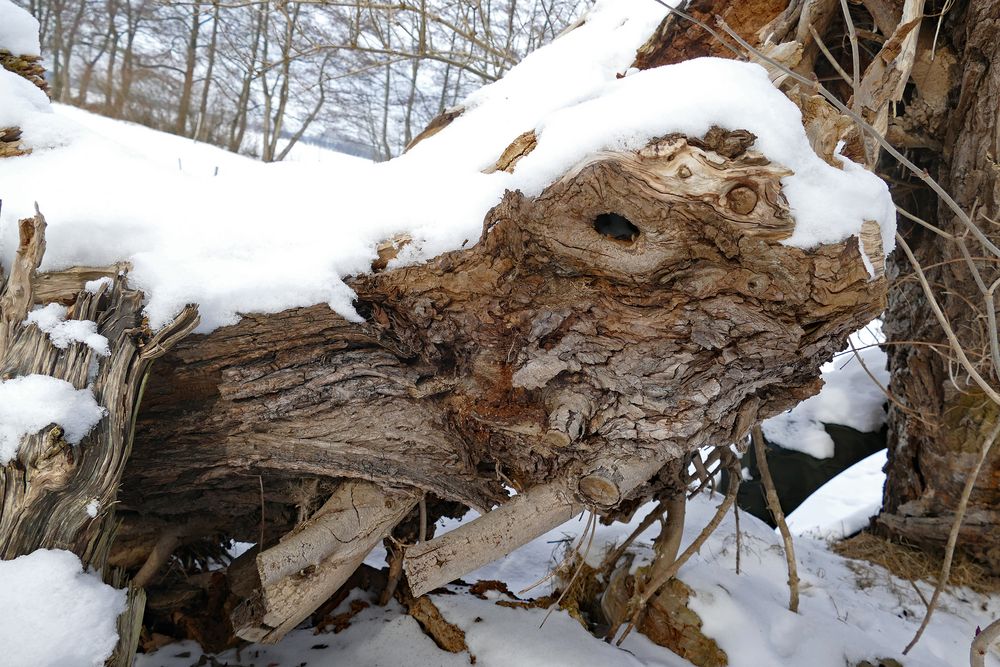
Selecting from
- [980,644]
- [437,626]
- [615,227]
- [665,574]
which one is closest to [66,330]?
[615,227]

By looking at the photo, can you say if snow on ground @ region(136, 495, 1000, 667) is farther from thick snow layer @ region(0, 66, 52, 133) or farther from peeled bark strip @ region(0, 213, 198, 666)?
thick snow layer @ region(0, 66, 52, 133)

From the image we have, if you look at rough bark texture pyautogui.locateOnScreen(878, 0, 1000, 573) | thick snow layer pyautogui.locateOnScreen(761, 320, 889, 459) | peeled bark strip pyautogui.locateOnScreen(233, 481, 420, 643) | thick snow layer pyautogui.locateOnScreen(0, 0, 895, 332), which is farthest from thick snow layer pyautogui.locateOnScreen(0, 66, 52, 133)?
thick snow layer pyautogui.locateOnScreen(761, 320, 889, 459)

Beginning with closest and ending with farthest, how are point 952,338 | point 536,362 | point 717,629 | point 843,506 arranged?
point 952,338
point 536,362
point 717,629
point 843,506

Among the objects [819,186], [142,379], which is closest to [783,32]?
[819,186]

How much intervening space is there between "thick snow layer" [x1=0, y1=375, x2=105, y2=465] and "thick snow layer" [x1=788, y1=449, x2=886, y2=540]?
3.89 m

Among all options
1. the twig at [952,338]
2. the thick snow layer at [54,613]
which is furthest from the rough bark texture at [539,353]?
the thick snow layer at [54,613]

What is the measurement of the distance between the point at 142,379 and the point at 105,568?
474mm

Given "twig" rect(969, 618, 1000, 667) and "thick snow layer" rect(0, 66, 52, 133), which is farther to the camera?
"thick snow layer" rect(0, 66, 52, 133)

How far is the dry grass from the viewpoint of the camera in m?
A: 2.79

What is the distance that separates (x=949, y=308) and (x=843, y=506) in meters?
2.72

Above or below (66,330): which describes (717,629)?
below

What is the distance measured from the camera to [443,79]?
463 inches

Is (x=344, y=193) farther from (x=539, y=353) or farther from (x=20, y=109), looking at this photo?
(x=20, y=109)

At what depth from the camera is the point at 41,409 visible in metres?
1.22
